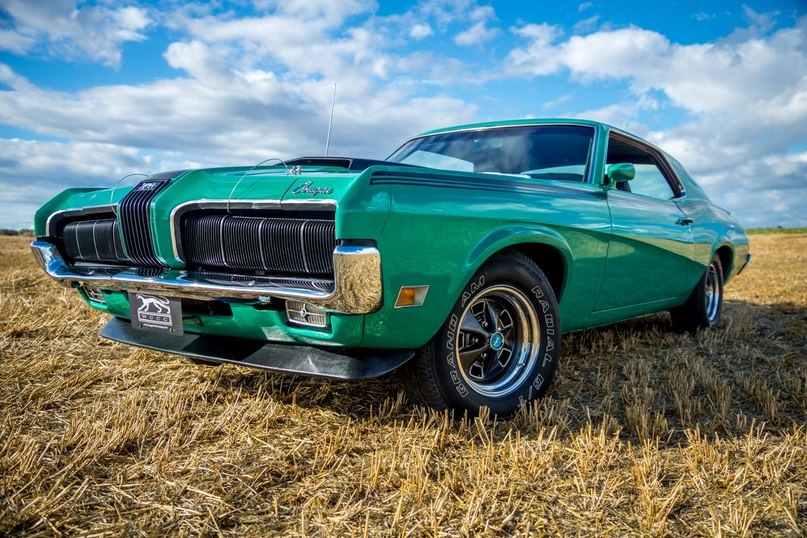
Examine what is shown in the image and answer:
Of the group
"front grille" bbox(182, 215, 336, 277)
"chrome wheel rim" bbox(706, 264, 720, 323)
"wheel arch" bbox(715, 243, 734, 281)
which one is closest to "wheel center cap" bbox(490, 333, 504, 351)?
"front grille" bbox(182, 215, 336, 277)

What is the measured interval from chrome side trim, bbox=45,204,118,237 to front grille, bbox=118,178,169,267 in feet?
0.38

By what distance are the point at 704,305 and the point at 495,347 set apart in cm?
295

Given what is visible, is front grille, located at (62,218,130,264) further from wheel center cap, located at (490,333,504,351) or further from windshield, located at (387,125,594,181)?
windshield, located at (387,125,594,181)

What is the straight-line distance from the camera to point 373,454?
7.82 feet

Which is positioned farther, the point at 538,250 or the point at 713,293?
the point at 713,293

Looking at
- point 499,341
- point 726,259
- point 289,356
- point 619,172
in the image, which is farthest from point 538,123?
point 726,259

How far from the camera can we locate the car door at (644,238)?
3627 mm

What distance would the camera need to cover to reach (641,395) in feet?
10.5

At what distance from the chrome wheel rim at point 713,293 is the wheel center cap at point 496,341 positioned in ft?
10.9

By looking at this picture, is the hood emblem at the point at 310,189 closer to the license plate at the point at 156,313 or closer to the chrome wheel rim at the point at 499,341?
the license plate at the point at 156,313

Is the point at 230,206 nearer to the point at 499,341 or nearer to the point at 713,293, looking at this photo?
the point at 499,341

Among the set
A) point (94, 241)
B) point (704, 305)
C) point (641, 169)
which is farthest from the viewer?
point (704, 305)

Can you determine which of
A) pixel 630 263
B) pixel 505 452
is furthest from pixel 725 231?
pixel 505 452

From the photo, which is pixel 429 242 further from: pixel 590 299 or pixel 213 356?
pixel 590 299
